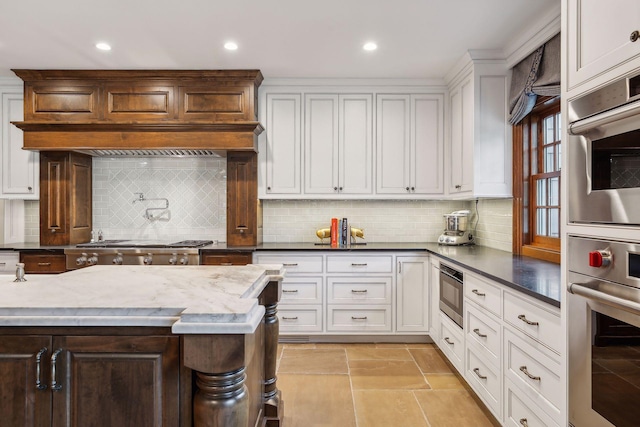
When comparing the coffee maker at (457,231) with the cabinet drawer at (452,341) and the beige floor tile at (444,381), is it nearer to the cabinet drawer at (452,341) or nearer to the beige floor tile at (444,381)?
the cabinet drawer at (452,341)

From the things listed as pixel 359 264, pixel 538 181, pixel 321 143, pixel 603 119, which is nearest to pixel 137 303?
pixel 603 119

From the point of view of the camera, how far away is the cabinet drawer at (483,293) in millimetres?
2307

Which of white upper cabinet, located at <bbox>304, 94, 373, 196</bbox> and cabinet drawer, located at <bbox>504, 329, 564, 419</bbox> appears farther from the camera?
white upper cabinet, located at <bbox>304, 94, 373, 196</bbox>

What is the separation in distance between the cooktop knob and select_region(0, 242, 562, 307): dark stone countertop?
325mm

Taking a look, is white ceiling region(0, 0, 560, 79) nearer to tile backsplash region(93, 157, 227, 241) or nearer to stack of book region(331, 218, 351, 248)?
tile backsplash region(93, 157, 227, 241)

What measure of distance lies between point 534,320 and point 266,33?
8.54 feet

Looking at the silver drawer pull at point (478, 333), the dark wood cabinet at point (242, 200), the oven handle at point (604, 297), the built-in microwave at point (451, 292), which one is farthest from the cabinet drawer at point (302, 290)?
the oven handle at point (604, 297)

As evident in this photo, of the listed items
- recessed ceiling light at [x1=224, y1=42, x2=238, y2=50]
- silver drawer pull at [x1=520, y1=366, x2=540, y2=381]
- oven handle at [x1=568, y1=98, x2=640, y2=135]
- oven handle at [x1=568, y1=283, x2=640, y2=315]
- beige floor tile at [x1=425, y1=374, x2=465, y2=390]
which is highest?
recessed ceiling light at [x1=224, y1=42, x2=238, y2=50]

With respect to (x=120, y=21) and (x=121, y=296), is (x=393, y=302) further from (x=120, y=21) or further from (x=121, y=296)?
(x=120, y=21)

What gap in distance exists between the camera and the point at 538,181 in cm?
329

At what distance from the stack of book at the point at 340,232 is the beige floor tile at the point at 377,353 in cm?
101

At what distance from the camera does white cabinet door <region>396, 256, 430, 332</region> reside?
12.6 feet

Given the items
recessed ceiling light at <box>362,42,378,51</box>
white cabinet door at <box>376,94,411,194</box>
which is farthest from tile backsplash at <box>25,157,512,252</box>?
recessed ceiling light at <box>362,42,378,51</box>

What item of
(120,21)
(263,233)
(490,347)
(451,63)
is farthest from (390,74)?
(490,347)
